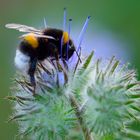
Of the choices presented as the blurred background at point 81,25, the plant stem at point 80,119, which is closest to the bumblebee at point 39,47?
the plant stem at point 80,119

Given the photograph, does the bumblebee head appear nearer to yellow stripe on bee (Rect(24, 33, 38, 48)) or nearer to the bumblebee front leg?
yellow stripe on bee (Rect(24, 33, 38, 48))

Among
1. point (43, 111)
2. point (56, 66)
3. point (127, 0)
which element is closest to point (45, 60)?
point (56, 66)

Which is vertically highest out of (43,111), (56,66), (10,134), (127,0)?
(127,0)

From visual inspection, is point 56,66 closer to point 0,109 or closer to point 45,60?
point 45,60

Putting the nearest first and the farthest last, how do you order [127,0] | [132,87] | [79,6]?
[132,87] → [127,0] → [79,6]

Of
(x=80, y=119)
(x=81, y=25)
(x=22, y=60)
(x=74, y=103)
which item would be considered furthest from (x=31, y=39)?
(x=81, y=25)

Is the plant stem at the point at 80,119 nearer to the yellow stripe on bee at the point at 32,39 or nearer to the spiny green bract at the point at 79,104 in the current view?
the spiny green bract at the point at 79,104
